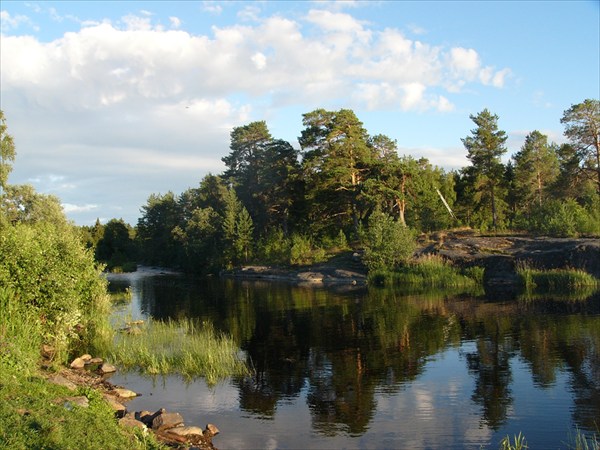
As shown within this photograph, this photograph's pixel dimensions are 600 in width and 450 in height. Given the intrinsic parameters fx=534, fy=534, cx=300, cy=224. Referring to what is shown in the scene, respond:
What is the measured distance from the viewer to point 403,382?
55.9 ft

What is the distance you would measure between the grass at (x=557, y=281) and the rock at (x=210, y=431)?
31311mm

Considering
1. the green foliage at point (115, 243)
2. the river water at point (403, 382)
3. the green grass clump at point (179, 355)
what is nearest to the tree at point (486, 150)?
the river water at point (403, 382)

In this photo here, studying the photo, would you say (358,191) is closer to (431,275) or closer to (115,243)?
(431,275)

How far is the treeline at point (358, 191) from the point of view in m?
51.0

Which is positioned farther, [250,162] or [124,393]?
[250,162]

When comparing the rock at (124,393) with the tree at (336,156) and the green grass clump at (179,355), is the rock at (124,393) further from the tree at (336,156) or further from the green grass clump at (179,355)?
the tree at (336,156)

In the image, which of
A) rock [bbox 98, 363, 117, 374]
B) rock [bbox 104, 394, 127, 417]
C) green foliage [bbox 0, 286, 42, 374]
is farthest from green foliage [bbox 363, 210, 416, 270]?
rock [bbox 104, 394, 127, 417]

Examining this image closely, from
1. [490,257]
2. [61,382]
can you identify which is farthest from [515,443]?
[490,257]

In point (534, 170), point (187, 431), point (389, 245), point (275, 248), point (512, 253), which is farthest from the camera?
point (275, 248)

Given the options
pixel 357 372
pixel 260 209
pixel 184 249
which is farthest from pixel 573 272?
pixel 184 249

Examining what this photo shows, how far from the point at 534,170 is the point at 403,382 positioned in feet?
163

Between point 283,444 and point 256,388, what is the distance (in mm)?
4470

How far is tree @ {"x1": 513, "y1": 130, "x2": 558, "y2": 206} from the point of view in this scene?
59.8 m

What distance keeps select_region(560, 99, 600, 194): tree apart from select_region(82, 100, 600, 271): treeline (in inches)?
3.6
